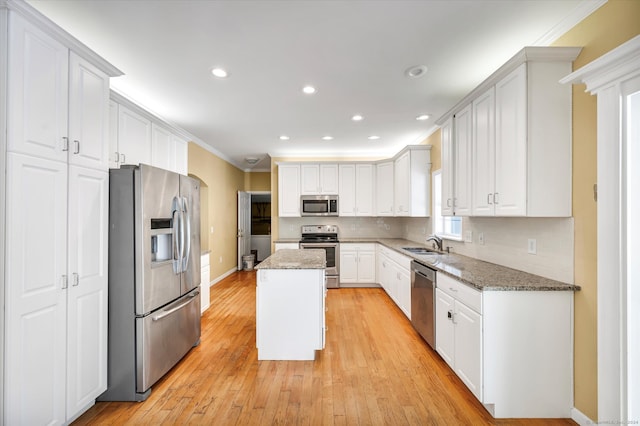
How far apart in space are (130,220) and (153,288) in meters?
0.57

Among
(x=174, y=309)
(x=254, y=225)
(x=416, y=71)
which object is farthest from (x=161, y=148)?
(x=254, y=225)


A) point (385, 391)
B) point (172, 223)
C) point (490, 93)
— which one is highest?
point (490, 93)

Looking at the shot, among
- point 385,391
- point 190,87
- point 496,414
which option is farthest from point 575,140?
point 190,87

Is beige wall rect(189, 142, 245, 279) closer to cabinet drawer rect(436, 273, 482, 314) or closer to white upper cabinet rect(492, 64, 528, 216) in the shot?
cabinet drawer rect(436, 273, 482, 314)

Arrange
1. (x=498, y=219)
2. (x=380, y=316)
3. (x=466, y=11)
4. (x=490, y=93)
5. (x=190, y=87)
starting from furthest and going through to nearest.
Answer: (x=380, y=316)
(x=190, y=87)
(x=498, y=219)
(x=490, y=93)
(x=466, y=11)

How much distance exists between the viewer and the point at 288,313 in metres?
2.71

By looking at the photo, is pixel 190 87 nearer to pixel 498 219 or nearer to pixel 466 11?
pixel 466 11

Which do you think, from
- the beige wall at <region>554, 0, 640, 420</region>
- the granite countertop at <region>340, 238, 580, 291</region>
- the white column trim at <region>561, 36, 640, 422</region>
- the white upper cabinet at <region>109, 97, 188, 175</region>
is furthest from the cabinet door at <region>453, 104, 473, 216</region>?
the white upper cabinet at <region>109, 97, 188, 175</region>

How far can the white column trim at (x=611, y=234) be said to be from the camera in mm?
1419

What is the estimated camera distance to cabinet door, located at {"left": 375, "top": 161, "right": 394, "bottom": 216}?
5.44 metres

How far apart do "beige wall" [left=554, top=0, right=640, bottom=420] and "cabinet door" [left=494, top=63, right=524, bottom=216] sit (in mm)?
316

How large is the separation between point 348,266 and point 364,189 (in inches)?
62.4

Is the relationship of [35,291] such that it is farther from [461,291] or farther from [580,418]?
[580,418]

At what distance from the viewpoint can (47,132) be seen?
63.6 inches
